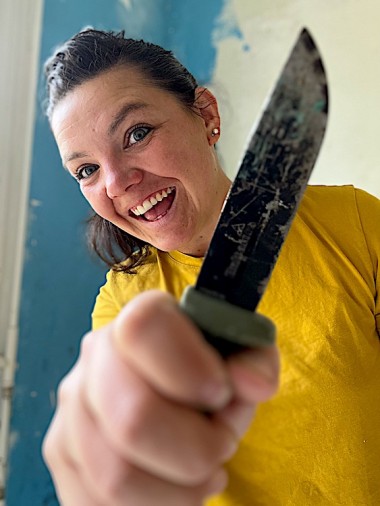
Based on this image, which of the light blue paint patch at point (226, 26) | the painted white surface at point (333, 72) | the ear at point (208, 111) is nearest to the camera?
the ear at point (208, 111)

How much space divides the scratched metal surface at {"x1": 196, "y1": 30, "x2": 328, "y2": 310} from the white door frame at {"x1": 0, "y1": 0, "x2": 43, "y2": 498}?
88cm

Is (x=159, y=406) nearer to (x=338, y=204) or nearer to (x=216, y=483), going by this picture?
(x=216, y=483)

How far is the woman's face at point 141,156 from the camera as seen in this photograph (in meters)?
0.69

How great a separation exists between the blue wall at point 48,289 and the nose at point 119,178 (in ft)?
1.76

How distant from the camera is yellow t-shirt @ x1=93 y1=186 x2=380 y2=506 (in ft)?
2.20

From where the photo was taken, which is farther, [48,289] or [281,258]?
A: [48,289]

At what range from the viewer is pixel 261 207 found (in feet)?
1.20

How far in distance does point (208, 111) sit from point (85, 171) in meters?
0.22

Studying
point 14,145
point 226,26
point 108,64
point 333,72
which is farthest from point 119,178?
point 226,26

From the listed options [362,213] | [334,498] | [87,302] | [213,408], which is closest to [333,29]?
[362,213]

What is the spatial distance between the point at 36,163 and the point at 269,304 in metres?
0.71

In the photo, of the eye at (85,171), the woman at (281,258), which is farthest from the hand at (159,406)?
the eye at (85,171)

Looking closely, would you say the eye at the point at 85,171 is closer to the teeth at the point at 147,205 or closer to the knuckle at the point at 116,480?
the teeth at the point at 147,205

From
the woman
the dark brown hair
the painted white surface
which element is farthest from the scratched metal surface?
the painted white surface
